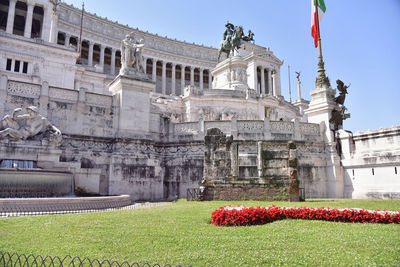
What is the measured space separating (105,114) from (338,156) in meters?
19.4

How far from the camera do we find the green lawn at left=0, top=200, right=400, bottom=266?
6.23m

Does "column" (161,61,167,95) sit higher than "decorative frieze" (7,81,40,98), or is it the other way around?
"column" (161,61,167,95)

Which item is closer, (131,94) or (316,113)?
(131,94)

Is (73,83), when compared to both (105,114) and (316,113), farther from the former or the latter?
(316,113)

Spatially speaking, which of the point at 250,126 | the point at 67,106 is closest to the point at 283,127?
the point at 250,126

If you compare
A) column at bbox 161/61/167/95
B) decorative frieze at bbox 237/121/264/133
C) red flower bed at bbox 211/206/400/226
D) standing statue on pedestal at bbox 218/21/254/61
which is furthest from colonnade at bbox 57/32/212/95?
red flower bed at bbox 211/206/400/226

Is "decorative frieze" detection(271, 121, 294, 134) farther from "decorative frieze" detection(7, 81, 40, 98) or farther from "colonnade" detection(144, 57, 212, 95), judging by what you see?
"colonnade" detection(144, 57, 212, 95)

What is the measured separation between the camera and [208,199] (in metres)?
17.6

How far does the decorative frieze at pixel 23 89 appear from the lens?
68.6 feet

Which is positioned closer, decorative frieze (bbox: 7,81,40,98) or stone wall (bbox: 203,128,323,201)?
stone wall (bbox: 203,128,323,201)

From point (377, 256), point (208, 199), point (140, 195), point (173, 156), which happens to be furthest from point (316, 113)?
point (377, 256)

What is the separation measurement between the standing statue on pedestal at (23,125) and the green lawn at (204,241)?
9830 millimetres

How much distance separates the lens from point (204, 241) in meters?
7.62

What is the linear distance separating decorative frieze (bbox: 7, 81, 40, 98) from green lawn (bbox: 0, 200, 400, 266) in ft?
44.2
